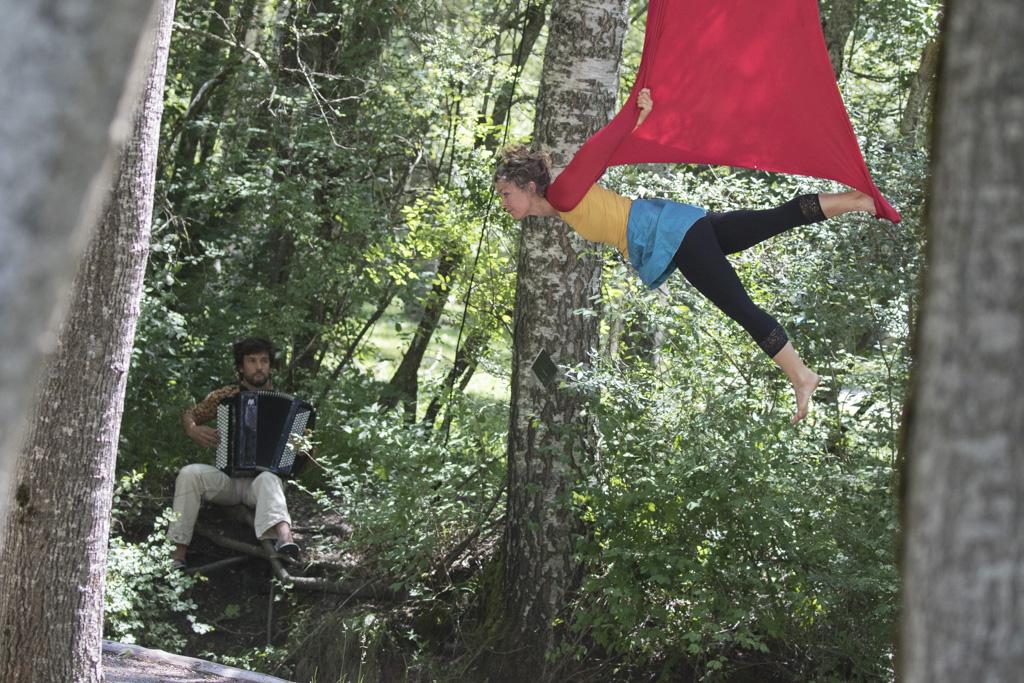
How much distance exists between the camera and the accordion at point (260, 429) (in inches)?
296

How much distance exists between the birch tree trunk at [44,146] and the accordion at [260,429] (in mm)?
6289

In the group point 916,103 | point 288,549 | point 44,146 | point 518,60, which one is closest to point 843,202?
point 44,146

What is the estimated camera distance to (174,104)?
10.0 m

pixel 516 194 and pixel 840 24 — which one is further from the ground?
pixel 840 24

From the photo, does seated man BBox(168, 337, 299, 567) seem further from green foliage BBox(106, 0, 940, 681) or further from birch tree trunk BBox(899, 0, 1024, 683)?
birch tree trunk BBox(899, 0, 1024, 683)

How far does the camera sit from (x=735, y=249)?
14.0ft

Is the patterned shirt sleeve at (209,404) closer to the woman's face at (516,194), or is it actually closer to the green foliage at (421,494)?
the green foliage at (421,494)

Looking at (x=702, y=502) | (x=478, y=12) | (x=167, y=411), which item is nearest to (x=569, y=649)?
(x=702, y=502)

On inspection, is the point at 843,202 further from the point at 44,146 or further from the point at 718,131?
the point at 44,146

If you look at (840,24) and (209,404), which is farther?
(840,24)

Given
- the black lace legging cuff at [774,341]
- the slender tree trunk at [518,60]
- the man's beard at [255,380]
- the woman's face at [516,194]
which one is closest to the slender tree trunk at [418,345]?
the slender tree trunk at [518,60]

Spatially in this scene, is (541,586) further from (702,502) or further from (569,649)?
(702,502)

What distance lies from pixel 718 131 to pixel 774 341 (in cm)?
83

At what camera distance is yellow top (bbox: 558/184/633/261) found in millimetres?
4336
